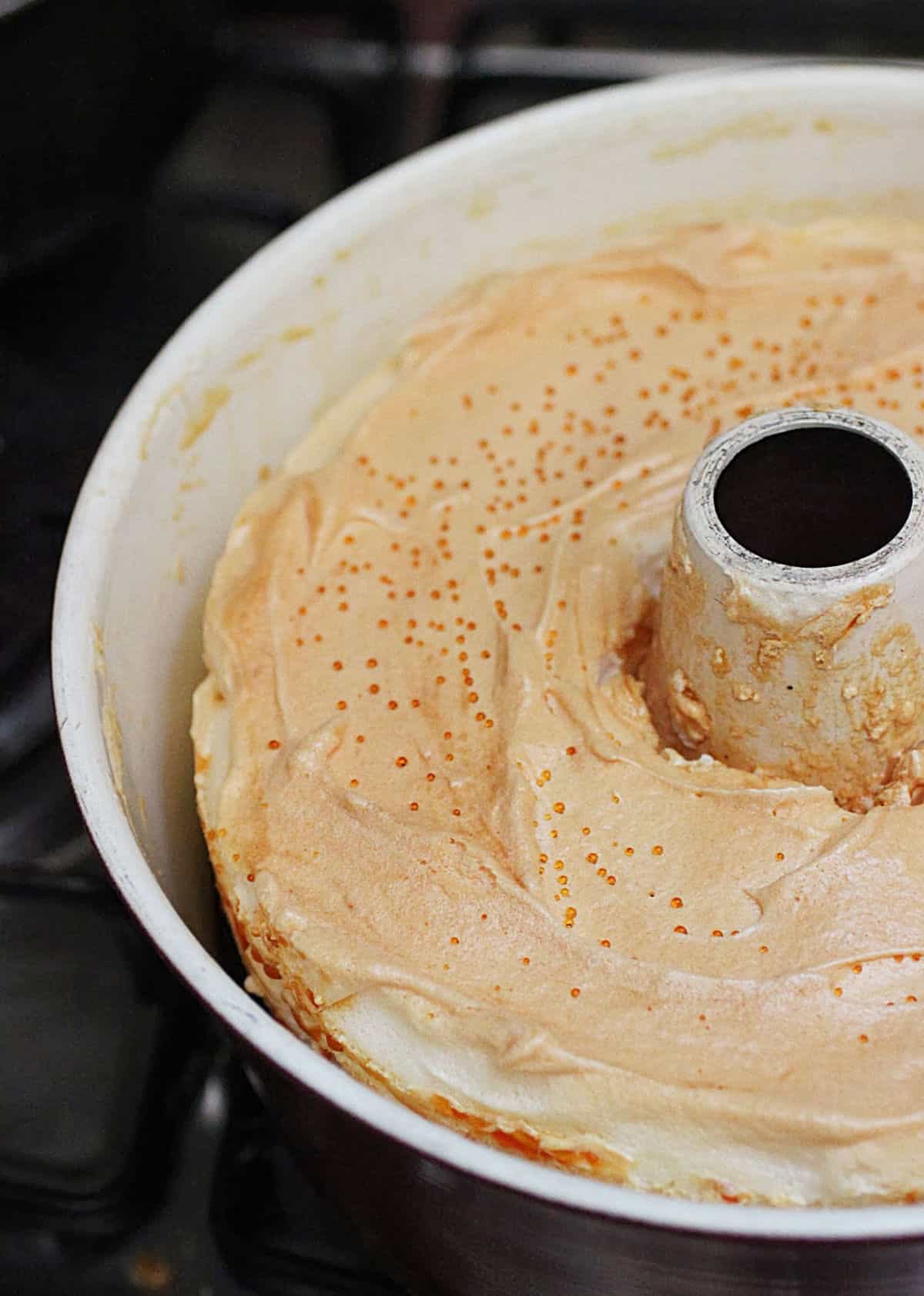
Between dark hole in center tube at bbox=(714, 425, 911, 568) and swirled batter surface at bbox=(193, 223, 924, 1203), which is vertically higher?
dark hole in center tube at bbox=(714, 425, 911, 568)

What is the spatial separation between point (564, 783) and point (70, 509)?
1.53ft

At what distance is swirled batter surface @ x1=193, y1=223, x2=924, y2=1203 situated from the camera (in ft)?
2.16

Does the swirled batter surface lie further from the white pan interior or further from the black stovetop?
the black stovetop

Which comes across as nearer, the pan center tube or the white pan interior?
the pan center tube

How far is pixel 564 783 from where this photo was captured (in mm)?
755

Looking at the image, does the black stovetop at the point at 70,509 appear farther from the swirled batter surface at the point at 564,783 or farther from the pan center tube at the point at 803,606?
the pan center tube at the point at 803,606

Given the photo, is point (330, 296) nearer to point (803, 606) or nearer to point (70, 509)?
point (70, 509)

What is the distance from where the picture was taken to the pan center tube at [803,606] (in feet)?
2.31

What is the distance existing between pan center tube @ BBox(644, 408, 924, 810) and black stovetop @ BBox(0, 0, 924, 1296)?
335 mm

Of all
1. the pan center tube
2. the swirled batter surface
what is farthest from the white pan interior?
the pan center tube

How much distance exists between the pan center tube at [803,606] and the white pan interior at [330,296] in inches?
11.5

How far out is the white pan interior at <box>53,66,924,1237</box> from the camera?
83cm

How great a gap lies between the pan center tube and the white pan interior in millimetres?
292

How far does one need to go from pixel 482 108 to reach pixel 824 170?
40cm
